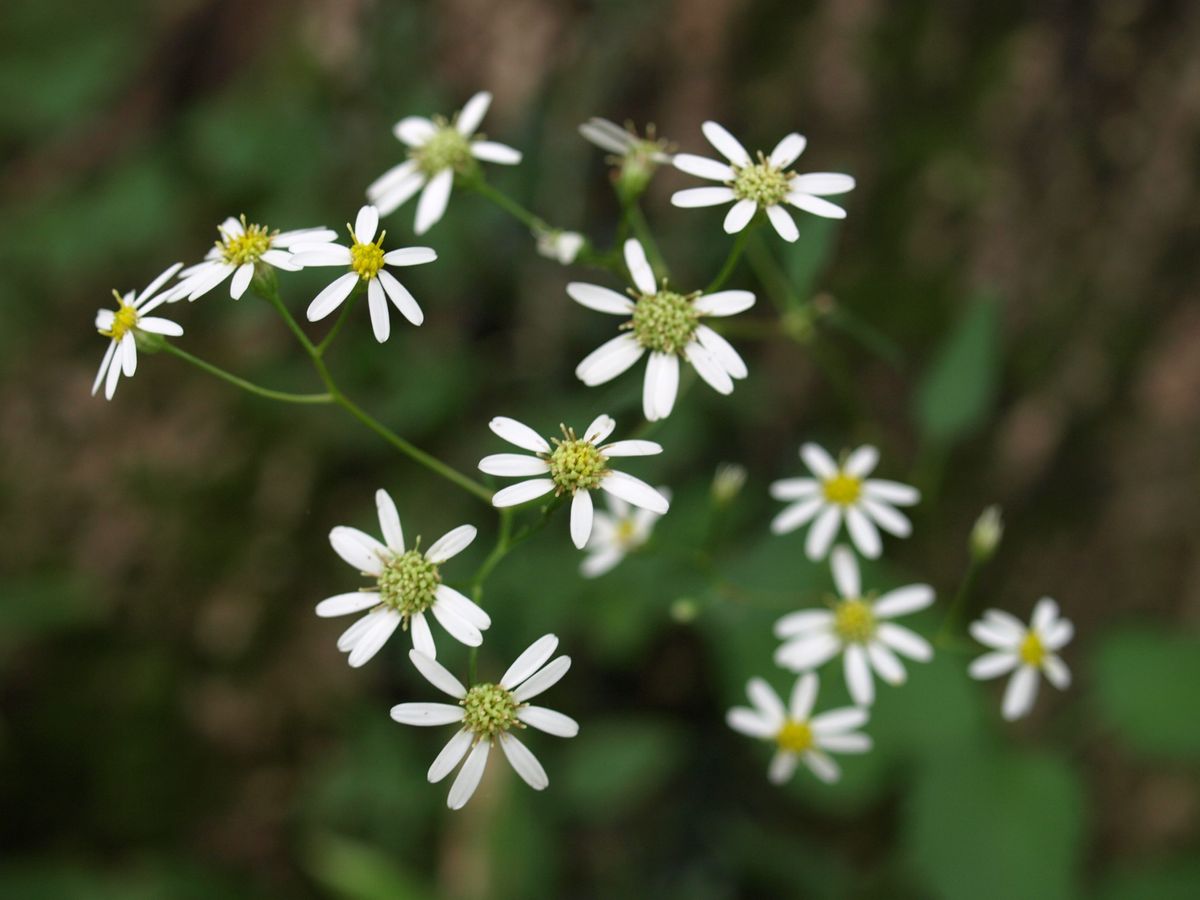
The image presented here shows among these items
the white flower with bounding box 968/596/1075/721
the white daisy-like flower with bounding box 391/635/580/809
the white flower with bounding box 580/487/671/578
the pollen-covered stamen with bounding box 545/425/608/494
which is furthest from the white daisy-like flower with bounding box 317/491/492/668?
the white flower with bounding box 968/596/1075/721

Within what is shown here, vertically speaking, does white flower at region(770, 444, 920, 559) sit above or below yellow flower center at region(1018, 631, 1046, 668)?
above

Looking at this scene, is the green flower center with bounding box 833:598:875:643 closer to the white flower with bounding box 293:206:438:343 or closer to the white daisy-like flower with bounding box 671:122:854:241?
the white daisy-like flower with bounding box 671:122:854:241

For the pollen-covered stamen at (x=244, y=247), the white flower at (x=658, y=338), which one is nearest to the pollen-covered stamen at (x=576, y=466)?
the white flower at (x=658, y=338)

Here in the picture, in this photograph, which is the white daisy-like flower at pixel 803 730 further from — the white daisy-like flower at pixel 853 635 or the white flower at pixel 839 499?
the white flower at pixel 839 499

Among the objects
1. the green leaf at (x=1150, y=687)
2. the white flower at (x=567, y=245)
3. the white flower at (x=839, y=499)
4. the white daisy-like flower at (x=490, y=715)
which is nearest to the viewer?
the white daisy-like flower at (x=490, y=715)

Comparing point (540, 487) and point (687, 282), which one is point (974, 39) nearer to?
point (687, 282)

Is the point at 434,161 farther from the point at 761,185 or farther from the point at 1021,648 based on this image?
the point at 1021,648
